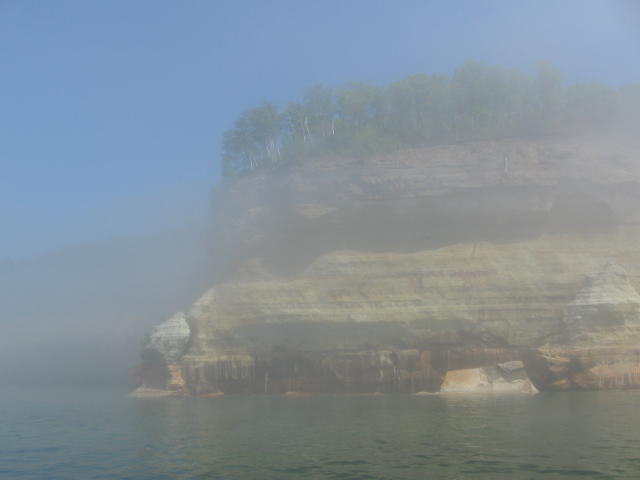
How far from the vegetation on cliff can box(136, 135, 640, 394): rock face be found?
2.35 m

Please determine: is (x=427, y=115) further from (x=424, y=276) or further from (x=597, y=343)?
(x=597, y=343)

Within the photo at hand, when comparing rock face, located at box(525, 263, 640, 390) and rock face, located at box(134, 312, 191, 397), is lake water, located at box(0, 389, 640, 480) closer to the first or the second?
rock face, located at box(525, 263, 640, 390)

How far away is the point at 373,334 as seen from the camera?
32.8 m

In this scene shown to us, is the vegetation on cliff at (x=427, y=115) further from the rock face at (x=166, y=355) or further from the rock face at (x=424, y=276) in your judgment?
the rock face at (x=166, y=355)

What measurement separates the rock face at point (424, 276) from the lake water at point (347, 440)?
4349 mm

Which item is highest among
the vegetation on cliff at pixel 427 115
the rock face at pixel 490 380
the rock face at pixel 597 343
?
the vegetation on cliff at pixel 427 115

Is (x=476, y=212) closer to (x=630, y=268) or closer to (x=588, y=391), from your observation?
(x=630, y=268)

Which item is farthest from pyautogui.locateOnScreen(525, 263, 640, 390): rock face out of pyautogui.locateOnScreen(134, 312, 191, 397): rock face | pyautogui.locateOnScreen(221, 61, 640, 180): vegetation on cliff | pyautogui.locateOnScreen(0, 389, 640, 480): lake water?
pyautogui.locateOnScreen(134, 312, 191, 397): rock face

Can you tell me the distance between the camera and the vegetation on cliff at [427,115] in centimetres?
3859

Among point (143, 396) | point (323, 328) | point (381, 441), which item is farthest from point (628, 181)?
point (143, 396)

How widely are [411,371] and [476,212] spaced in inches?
383

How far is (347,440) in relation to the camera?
17172 millimetres

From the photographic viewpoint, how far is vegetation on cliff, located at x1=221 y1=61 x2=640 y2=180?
1519 inches

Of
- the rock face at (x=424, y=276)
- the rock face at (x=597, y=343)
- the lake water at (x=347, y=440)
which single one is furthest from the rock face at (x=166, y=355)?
the rock face at (x=597, y=343)
